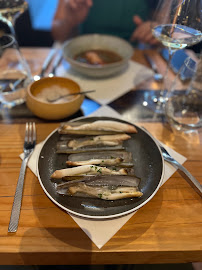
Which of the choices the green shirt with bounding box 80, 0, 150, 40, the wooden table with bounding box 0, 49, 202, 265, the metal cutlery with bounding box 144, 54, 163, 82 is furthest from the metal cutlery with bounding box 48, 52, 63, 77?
the green shirt with bounding box 80, 0, 150, 40

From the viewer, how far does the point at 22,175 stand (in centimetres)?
70

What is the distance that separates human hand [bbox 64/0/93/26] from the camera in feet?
5.25

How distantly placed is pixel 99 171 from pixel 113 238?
174 mm

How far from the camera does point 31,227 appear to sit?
1.92ft

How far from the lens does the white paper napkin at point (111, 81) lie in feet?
3.44

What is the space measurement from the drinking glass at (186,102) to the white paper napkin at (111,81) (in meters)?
0.21

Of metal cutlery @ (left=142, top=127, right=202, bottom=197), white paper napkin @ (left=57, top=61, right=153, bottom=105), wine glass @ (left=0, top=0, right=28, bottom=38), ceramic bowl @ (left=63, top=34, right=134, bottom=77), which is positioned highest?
wine glass @ (left=0, top=0, right=28, bottom=38)

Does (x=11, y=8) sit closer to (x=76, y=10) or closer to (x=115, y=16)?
(x=76, y=10)

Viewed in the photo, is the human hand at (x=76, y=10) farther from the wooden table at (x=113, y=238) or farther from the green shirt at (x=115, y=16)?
the wooden table at (x=113, y=238)

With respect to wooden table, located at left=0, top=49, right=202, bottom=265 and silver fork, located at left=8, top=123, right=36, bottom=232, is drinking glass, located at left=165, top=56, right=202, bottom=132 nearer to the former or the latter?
wooden table, located at left=0, top=49, right=202, bottom=265

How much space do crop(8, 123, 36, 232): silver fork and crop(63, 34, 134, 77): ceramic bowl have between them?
384 millimetres

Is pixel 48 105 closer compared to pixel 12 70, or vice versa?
pixel 48 105

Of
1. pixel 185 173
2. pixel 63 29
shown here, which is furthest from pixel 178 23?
pixel 63 29

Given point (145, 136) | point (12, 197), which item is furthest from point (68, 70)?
point (12, 197)
